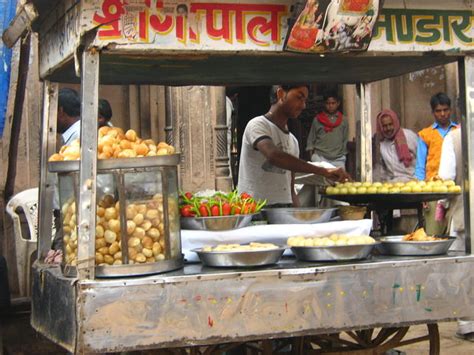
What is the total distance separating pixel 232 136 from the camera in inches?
396

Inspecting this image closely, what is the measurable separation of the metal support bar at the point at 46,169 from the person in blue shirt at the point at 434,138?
382 cm

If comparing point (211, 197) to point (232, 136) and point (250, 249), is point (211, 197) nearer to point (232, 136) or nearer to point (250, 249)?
point (250, 249)

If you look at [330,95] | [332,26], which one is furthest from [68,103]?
[330,95]

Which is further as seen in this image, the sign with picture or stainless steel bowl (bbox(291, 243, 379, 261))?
stainless steel bowl (bbox(291, 243, 379, 261))

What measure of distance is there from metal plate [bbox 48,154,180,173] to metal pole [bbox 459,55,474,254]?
1558 millimetres

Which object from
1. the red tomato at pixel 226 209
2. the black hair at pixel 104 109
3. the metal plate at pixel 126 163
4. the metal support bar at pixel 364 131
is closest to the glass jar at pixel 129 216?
the metal plate at pixel 126 163

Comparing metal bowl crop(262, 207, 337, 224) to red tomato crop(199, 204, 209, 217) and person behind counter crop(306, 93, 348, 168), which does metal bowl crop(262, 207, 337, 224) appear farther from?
person behind counter crop(306, 93, 348, 168)

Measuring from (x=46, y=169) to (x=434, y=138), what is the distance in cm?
411

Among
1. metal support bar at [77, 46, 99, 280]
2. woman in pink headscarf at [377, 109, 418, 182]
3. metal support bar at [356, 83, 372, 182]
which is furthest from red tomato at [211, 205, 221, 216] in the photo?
woman in pink headscarf at [377, 109, 418, 182]

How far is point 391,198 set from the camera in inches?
189

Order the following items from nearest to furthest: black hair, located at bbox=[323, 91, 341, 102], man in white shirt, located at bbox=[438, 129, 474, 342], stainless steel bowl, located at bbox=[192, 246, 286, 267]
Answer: stainless steel bowl, located at bbox=[192, 246, 286, 267], man in white shirt, located at bbox=[438, 129, 474, 342], black hair, located at bbox=[323, 91, 341, 102]

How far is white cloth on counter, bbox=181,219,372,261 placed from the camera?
411cm

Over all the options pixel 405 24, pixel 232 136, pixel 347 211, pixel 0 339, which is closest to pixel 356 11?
pixel 405 24

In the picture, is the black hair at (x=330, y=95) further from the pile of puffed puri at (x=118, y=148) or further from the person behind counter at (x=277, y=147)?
the pile of puffed puri at (x=118, y=148)
